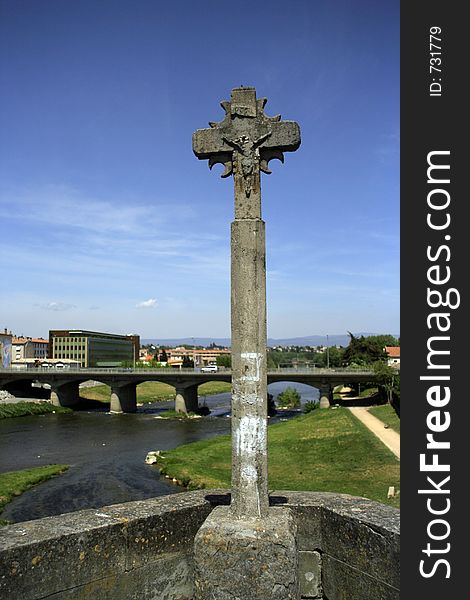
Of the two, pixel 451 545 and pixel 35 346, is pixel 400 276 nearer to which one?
pixel 451 545

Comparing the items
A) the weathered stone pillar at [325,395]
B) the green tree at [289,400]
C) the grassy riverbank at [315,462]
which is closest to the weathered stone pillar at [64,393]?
the green tree at [289,400]

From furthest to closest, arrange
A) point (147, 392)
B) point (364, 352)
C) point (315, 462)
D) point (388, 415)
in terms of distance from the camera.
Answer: point (147, 392)
point (364, 352)
point (388, 415)
point (315, 462)

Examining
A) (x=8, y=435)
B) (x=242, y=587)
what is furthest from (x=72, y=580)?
(x=8, y=435)

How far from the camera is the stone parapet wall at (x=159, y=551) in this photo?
452cm

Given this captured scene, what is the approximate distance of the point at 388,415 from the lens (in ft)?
140

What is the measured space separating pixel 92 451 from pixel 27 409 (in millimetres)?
27107

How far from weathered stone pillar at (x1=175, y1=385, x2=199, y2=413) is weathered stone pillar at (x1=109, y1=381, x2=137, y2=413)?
22.4 feet

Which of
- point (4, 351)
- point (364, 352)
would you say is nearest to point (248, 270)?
point (364, 352)

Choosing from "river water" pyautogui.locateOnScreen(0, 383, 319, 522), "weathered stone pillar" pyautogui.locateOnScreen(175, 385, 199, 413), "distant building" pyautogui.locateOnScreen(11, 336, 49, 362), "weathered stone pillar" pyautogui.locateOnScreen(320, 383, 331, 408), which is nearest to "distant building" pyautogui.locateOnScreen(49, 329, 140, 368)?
"distant building" pyautogui.locateOnScreen(11, 336, 49, 362)

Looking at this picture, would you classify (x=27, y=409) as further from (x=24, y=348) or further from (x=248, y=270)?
(x=24, y=348)

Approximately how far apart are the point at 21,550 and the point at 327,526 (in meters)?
3.04

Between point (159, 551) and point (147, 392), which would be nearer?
point (159, 551)

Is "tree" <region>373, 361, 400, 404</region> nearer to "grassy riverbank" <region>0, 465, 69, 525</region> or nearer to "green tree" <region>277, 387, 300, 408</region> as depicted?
"green tree" <region>277, 387, 300, 408</region>

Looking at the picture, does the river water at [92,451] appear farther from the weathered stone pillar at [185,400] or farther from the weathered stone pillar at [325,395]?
the weathered stone pillar at [325,395]
